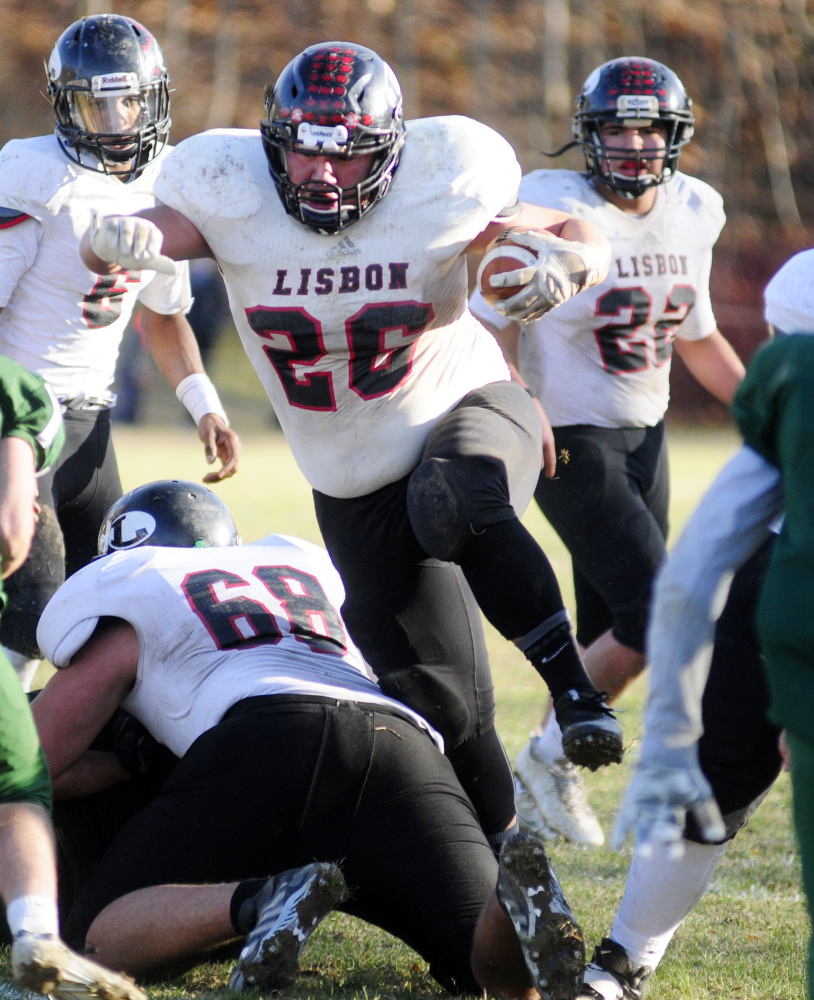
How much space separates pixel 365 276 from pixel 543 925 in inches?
58.5

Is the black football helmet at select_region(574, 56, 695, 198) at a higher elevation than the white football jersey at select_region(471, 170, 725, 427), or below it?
higher

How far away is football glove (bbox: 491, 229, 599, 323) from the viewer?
278cm

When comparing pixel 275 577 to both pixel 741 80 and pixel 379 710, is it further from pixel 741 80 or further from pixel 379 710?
pixel 741 80

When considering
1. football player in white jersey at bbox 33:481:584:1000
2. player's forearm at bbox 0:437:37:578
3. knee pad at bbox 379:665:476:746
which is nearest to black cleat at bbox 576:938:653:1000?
football player in white jersey at bbox 33:481:584:1000

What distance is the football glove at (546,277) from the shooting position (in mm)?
2777

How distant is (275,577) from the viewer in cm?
304

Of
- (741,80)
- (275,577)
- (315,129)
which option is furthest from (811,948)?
(741,80)

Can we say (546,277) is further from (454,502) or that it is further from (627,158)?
(627,158)

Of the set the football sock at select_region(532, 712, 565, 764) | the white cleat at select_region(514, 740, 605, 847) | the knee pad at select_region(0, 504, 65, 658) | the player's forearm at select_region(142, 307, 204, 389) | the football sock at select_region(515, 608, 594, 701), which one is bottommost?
the white cleat at select_region(514, 740, 605, 847)

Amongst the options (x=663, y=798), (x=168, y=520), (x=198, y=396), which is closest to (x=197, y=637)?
(x=168, y=520)

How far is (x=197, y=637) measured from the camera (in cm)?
284

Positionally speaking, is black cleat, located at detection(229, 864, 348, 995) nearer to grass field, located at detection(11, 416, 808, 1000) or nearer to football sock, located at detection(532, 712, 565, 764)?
Answer: grass field, located at detection(11, 416, 808, 1000)

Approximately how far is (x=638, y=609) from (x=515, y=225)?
4.97 ft

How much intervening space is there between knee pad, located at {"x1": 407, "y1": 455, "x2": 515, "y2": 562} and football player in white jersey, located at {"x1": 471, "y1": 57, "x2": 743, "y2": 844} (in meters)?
1.47
